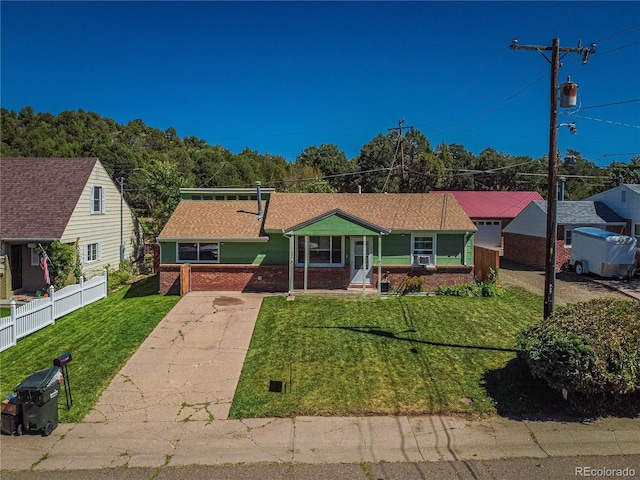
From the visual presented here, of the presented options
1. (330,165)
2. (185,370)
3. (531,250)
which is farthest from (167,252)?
(330,165)

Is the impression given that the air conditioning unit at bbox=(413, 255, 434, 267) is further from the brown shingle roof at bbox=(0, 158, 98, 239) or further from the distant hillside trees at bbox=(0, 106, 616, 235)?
the distant hillside trees at bbox=(0, 106, 616, 235)

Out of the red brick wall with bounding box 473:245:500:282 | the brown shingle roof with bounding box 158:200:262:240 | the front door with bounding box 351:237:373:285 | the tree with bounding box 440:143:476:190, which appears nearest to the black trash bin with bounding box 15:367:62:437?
the brown shingle roof with bounding box 158:200:262:240

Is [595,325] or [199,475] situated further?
[595,325]

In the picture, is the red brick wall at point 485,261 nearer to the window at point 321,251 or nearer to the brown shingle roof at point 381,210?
the brown shingle roof at point 381,210

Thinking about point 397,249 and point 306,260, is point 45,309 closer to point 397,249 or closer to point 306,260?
point 306,260

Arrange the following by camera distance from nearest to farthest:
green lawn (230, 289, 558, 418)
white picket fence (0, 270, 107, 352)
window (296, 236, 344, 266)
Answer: green lawn (230, 289, 558, 418) → white picket fence (0, 270, 107, 352) → window (296, 236, 344, 266)

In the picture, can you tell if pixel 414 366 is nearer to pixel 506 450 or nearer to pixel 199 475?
pixel 506 450

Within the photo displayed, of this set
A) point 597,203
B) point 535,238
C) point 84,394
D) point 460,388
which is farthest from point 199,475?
point 597,203

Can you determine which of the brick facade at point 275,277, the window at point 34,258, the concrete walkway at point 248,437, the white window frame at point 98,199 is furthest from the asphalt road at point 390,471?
the white window frame at point 98,199
